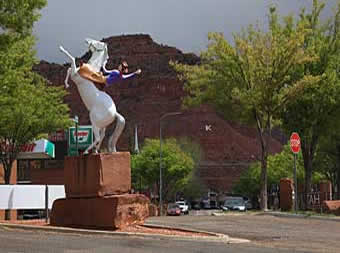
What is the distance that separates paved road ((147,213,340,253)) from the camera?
17.0 metres

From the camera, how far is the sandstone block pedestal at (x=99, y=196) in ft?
57.0

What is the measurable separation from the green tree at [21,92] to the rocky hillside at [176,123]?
312ft

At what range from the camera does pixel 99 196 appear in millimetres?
17453

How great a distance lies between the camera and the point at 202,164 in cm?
14312

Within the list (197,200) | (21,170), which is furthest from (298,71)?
(197,200)

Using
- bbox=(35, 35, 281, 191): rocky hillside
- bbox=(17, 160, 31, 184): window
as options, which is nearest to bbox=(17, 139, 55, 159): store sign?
bbox=(17, 160, 31, 184): window

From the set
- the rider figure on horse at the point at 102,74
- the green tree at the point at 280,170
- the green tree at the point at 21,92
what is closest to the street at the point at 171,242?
the rider figure on horse at the point at 102,74

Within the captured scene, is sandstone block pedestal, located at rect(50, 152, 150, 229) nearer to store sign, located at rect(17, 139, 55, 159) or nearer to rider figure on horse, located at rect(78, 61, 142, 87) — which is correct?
rider figure on horse, located at rect(78, 61, 142, 87)

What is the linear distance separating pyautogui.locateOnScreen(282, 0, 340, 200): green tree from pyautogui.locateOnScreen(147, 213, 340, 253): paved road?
10.3 meters

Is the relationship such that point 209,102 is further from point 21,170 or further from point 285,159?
point 285,159

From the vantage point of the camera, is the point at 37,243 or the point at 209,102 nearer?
the point at 37,243

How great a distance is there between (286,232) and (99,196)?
6391 millimetres

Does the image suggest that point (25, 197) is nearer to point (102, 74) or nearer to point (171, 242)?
point (102, 74)

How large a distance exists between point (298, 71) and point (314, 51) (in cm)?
131
